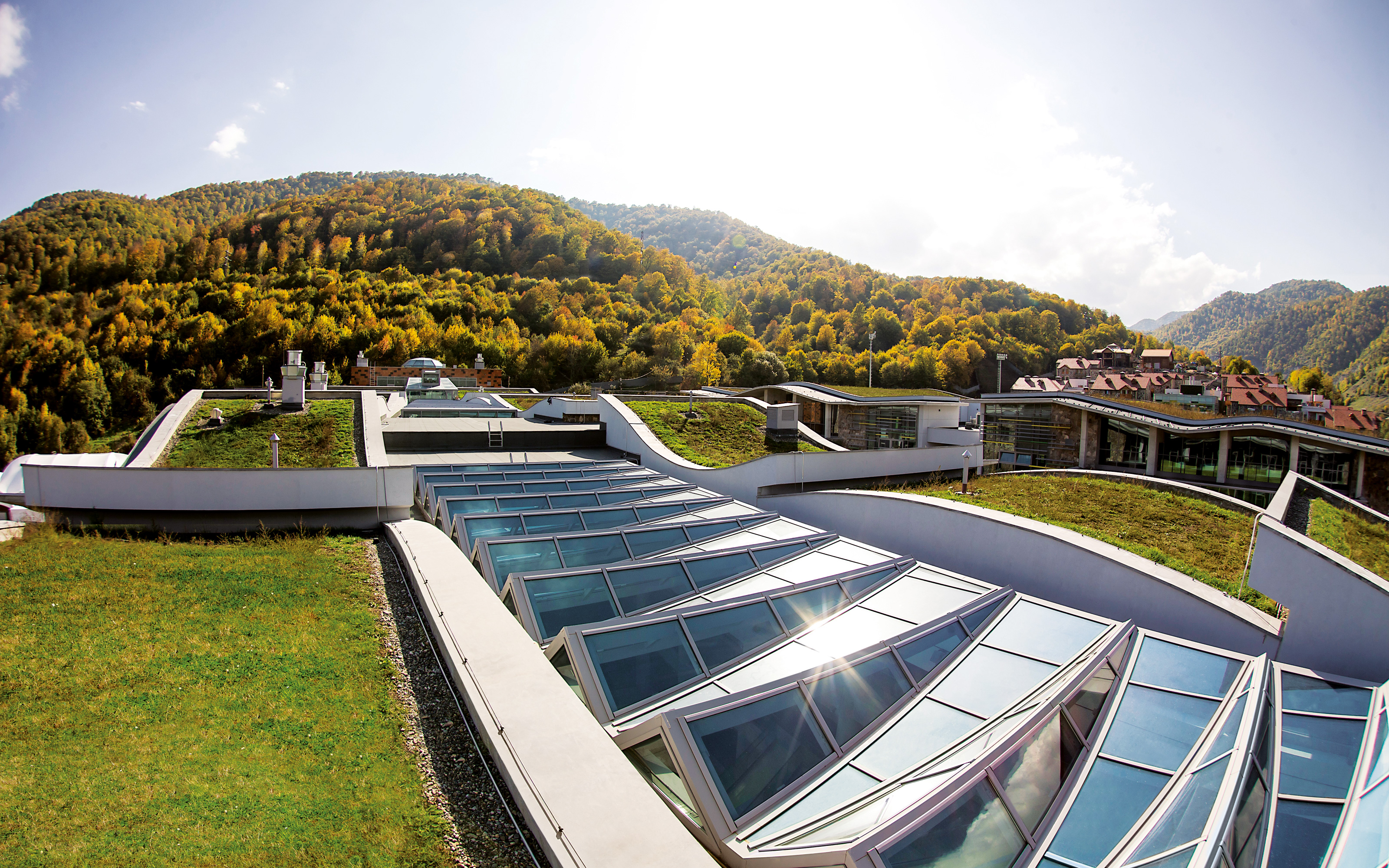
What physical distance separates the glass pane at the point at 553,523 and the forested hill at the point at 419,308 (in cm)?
5147

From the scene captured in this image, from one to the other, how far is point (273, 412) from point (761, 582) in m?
18.3

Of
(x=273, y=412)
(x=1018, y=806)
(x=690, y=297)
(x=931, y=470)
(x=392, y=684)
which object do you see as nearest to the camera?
(x=1018, y=806)

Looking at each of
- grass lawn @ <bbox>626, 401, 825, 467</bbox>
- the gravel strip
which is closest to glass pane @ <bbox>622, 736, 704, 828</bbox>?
the gravel strip

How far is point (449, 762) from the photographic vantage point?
5.66 m

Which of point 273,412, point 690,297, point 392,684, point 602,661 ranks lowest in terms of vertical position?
point 392,684

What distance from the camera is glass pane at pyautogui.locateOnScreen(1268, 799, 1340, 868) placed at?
428 centimetres

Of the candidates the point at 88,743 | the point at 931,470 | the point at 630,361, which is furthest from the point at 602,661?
the point at 630,361

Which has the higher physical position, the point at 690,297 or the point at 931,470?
the point at 690,297

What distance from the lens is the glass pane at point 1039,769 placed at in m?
4.83

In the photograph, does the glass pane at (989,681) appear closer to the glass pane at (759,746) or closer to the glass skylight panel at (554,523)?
the glass pane at (759,746)

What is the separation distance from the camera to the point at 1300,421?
28.0 metres

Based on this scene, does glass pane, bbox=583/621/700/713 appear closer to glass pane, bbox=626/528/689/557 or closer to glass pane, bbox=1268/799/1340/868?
glass pane, bbox=626/528/689/557

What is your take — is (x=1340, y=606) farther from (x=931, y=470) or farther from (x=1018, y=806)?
(x=931, y=470)

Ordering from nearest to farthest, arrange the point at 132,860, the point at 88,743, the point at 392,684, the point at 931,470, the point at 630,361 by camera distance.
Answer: the point at 132,860
the point at 88,743
the point at 392,684
the point at 931,470
the point at 630,361
